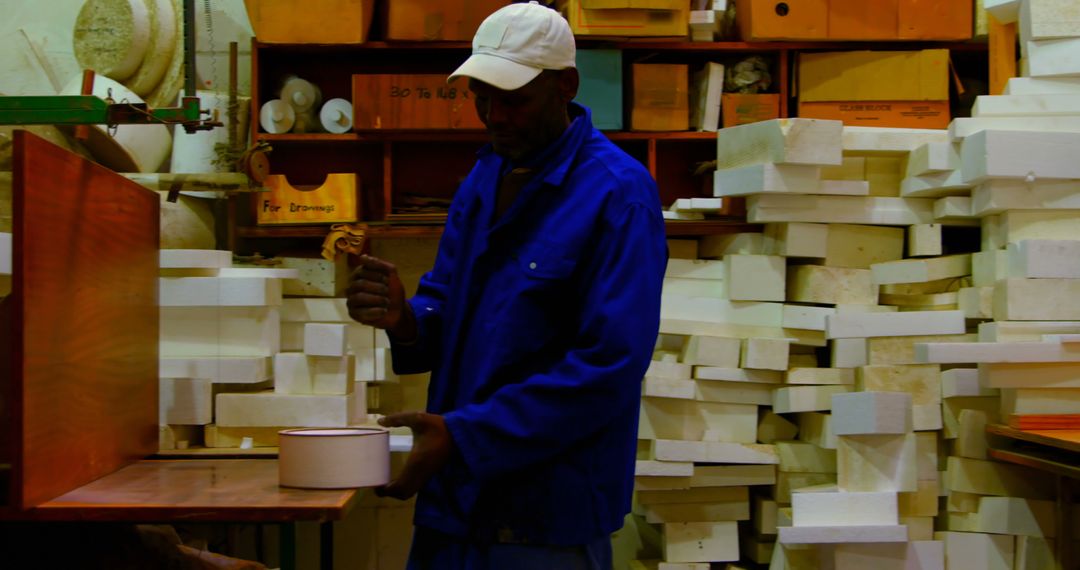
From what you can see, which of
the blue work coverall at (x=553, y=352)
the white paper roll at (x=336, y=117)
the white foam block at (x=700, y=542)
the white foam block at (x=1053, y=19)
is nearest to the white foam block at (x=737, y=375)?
the white foam block at (x=700, y=542)

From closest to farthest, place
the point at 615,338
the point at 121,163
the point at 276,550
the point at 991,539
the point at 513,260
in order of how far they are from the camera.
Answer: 1. the point at 615,338
2. the point at 513,260
3. the point at 991,539
4. the point at 121,163
5. the point at 276,550

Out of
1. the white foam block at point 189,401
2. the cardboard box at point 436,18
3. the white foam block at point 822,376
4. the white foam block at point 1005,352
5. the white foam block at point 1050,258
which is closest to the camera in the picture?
the white foam block at point 1005,352

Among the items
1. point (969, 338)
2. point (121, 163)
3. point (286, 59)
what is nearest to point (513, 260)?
point (969, 338)

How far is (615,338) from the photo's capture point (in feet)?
5.63

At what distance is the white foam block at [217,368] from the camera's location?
3553mm

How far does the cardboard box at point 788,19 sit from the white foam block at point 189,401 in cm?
249

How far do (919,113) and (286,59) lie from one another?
8.72ft

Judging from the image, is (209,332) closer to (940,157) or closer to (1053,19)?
(940,157)

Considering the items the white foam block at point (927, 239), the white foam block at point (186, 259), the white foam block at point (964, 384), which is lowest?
the white foam block at point (964, 384)

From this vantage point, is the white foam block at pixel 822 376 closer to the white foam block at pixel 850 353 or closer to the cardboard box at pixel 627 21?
the white foam block at pixel 850 353

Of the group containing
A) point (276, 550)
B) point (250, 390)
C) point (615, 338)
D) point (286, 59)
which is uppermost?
point (286, 59)

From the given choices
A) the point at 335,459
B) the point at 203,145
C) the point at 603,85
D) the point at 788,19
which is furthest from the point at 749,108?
the point at 335,459

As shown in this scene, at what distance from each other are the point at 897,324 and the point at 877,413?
39 centimetres

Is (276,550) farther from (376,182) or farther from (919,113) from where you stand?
(919,113)
